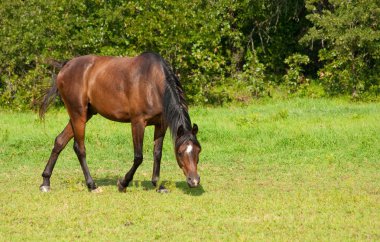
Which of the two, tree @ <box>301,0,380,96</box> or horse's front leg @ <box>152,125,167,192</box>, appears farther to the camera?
tree @ <box>301,0,380,96</box>

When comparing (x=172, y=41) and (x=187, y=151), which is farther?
(x=172, y=41)

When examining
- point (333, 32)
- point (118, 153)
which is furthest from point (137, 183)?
point (333, 32)

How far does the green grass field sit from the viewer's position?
8.32 m

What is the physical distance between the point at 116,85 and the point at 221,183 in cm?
200

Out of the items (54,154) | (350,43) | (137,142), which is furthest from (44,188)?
(350,43)

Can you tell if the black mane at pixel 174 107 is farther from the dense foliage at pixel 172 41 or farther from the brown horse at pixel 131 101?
the dense foliage at pixel 172 41

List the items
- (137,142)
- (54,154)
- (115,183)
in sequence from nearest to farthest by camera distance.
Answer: (137,142) < (54,154) < (115,183)

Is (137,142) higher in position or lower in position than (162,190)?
higher

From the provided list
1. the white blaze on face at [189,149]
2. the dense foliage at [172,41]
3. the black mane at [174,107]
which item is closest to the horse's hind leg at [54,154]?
the black mane at [174,107]

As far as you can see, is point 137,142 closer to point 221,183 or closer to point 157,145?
point 157,145

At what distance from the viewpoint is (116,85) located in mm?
10711

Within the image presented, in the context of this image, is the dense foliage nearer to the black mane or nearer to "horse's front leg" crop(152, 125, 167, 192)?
"horse's front leg" crop(152, 125, 167, 192)

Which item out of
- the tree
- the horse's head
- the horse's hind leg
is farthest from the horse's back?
the tree

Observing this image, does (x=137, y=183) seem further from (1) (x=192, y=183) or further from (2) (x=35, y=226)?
(2) (x=35, y=226)
